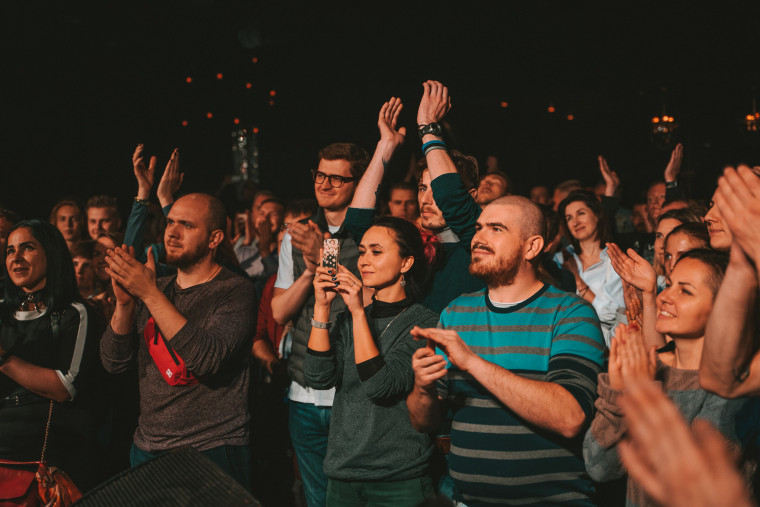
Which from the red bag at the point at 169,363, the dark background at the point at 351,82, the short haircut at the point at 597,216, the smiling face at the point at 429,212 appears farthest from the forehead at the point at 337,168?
the dark background at the point at 351,82

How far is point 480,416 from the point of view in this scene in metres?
2.04

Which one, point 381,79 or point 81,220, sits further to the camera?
point 381,79

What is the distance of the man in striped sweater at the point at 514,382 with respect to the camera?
6.15 ft

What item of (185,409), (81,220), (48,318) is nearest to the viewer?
(185,409)

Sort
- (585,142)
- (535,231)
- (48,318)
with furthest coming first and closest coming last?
(585,142), (48,318), (535,231)

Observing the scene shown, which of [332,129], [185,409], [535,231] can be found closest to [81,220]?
[185,409]

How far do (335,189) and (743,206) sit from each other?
2.13m

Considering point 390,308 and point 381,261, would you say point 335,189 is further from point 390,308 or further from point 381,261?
point 390,308

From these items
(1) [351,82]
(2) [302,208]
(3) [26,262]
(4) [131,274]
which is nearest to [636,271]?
(4) [131,274]

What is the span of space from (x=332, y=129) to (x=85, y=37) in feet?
14.0

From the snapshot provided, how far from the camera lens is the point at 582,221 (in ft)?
14.0

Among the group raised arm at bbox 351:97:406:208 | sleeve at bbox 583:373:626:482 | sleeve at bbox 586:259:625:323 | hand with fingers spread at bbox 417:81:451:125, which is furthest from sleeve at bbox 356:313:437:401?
sleeve at bbox 586:259:625:323

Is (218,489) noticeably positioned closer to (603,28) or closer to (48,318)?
(48,318)

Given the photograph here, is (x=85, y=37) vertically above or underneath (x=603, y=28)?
underneath
